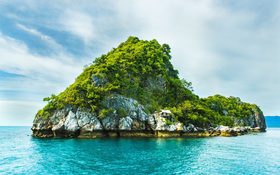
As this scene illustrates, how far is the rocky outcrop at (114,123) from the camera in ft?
160

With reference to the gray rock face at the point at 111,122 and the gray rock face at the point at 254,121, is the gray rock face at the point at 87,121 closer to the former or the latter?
the gray rock face at the point at 111,122

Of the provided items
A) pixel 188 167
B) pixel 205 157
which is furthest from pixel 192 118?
pixel 188 167

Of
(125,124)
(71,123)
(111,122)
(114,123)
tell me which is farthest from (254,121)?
(71,123)

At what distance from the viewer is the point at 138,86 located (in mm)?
59719

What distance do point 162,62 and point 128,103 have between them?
20.2 m

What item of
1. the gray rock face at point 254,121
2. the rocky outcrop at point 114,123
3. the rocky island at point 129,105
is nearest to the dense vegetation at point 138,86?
the rocky island at point 129,105

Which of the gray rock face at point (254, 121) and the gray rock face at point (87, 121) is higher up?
the gray rock face at point (254, 121)

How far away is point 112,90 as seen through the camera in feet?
179

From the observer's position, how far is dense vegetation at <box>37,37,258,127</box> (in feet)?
169

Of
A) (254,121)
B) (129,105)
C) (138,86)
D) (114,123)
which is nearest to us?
(114,123)

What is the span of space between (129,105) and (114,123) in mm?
5446

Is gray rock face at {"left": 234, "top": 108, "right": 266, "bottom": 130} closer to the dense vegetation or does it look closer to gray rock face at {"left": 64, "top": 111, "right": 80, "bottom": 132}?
the dense vegetation

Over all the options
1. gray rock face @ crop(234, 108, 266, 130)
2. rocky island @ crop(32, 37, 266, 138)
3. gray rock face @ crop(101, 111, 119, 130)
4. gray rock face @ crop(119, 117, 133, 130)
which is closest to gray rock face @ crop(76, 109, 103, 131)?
rocky island @ crop(32, 37, 266, 138)

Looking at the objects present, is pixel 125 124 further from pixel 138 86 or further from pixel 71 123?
pixel 138 86
